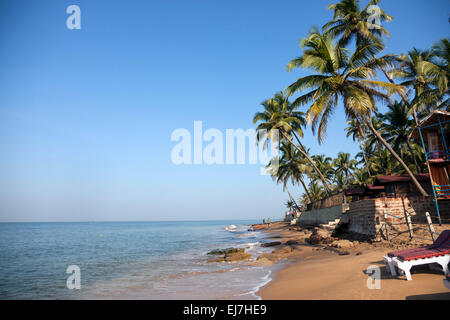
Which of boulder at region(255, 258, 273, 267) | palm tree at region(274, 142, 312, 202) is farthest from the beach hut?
palm tree at region(274, 142, 312, 202)

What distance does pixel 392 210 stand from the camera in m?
12.7

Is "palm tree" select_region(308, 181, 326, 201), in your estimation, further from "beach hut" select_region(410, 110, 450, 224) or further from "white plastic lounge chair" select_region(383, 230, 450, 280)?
"white plastic lounge chair" select_region(383, 230, 450, 280)

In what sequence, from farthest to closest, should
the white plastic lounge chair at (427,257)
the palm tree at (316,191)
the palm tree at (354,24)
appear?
the palm tree at (316,191)
the palm tree at (354,24)
the white plastic lounge chair at (427,257)

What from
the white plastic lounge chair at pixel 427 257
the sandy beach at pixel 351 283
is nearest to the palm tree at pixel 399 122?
the sandy beach at pixel 351 283

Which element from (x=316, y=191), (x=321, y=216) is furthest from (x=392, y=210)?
(x=316, y=191)

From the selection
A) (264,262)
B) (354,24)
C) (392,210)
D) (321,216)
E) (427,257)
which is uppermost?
(354,24)

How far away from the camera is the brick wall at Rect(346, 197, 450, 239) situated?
12500 millimetres

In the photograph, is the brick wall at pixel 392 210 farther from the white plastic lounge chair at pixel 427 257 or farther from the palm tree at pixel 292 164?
the palm tree at pixel 292 164

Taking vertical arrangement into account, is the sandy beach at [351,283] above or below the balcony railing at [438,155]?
below

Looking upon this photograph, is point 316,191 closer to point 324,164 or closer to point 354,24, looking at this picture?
point 324,164

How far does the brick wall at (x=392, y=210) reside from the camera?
41.0ft

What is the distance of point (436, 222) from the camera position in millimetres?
12695
